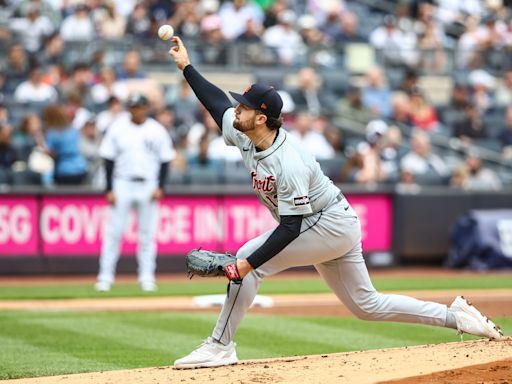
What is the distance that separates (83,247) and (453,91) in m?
8.14

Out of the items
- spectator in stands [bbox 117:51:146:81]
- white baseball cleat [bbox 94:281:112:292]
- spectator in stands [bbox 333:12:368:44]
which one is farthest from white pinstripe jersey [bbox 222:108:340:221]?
spectator in stands [bbox 333:12:368:44]

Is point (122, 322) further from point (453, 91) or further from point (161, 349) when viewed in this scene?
point (453, 91)

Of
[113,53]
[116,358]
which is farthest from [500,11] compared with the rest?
[116,358]

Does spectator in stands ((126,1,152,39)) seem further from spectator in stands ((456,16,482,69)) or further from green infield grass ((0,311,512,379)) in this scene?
green infield grass ((0,311,512,379))

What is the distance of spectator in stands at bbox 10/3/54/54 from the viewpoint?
1725 centimetres

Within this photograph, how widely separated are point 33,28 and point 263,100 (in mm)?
11840

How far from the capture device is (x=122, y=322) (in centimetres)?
986

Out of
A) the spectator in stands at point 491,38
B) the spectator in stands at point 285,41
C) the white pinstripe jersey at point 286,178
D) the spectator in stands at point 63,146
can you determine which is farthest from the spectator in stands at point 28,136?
the spectator in stands at point 491,38

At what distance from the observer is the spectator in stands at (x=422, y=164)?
16641mm

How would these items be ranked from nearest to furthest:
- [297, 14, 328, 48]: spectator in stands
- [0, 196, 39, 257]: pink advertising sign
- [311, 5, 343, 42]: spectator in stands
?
[0, 196, 39, 257]: pink advertising sign < [297, 14, 328, 48]: spectator in stands < [311, 5, 343, 42]: spectator in stands

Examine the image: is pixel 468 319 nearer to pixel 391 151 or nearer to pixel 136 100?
pixel 136 100

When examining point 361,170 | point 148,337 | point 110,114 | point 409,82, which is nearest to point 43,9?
point 110,114

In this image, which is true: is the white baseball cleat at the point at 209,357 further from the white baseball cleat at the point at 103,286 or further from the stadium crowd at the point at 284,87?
the stadium crowd at the point at 284,87

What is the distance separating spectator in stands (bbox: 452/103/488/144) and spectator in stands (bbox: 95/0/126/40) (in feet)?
20.0
